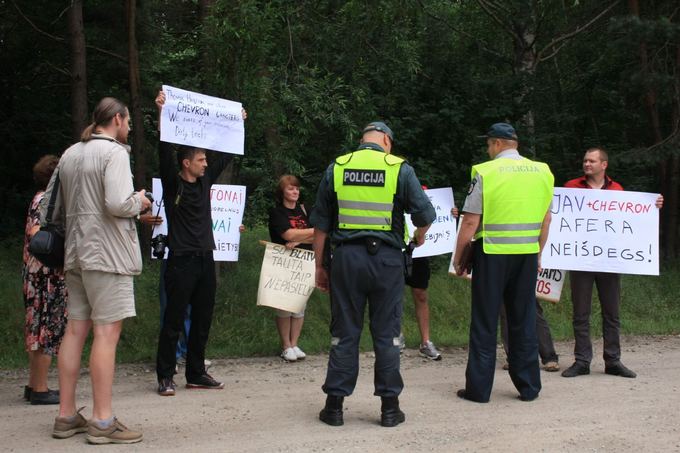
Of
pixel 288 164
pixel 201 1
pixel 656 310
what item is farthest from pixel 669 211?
pixel 201 1

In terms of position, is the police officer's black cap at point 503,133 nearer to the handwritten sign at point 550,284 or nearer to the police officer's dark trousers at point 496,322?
the police officer's dark trousers at point 496,322

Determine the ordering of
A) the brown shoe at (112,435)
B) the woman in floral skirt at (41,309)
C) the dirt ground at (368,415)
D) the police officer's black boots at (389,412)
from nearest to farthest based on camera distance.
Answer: the brown shoe at (112,435) → the dirt ground at (368,415) → the police officer's black boots at (389,412) → the woman in floral skirt at (41,309)

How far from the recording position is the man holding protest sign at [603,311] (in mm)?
7934

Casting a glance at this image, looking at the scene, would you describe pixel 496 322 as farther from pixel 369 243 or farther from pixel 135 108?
pixel 135 108

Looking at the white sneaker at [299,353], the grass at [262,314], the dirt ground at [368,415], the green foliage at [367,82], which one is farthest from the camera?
the green foliage at [367,82]

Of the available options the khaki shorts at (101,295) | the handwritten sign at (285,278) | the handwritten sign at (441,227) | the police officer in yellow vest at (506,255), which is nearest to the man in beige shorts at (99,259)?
the khaki shorts at (101,295)

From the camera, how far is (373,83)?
1479 cm

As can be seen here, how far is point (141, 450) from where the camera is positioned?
5.40 m

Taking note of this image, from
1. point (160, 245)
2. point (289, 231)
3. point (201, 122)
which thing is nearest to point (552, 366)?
point (289, 231)

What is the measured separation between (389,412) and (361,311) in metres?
0.75

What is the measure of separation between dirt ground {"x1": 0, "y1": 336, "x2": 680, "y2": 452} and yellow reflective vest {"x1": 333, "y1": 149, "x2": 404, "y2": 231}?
148 cm

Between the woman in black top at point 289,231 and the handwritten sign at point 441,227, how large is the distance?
3.89 ft

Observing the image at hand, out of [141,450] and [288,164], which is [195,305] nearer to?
[141,450]

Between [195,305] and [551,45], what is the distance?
1289cm
